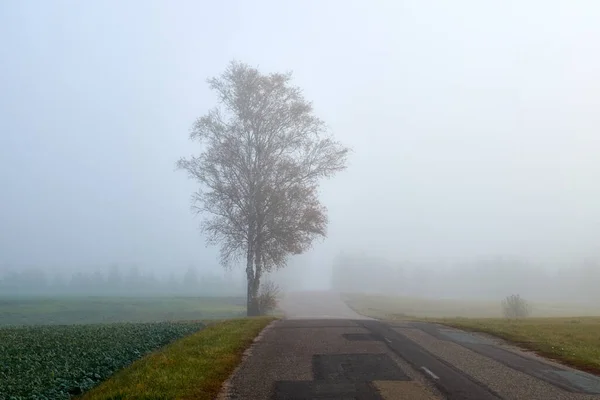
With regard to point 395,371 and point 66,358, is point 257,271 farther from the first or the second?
point 395,371

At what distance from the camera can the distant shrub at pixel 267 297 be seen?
36344 mm

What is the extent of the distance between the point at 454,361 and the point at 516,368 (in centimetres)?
160

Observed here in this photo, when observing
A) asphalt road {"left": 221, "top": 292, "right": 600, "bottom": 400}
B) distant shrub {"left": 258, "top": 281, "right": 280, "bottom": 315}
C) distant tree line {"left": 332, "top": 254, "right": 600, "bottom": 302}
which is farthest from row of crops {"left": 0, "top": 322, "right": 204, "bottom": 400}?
distant tree line {"left": 332, "top": 254, "right": 600, "bottom": 302}

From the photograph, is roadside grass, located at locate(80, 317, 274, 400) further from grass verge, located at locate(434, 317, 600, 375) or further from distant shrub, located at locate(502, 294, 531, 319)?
distant shrub, located at locate(502, 294, 531, 319)

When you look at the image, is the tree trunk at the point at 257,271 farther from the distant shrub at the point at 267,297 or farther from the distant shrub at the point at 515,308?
the distant shrub at the point at 515,308

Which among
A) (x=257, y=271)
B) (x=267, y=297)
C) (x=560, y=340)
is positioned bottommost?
(x=560, y=340)

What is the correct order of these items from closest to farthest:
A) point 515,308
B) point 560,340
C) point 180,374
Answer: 1. point 180,374
2. point 560,340
3. point 515,308

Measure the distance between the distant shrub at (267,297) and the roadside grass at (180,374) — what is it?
1790 centimetres

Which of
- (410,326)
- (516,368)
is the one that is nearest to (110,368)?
(516,368)

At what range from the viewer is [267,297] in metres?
36.5

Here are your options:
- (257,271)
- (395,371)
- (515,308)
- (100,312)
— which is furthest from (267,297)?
(100,312)

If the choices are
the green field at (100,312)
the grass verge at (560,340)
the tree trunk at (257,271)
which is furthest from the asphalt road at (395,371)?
the green field at (100,312)

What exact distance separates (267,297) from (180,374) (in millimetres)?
24412

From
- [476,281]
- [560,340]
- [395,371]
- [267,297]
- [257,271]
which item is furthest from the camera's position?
[476,281]
